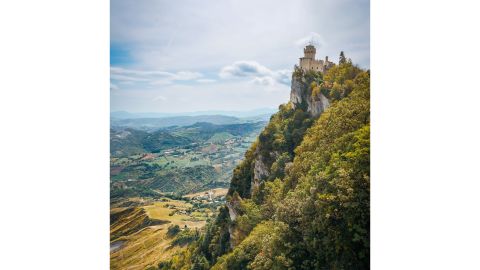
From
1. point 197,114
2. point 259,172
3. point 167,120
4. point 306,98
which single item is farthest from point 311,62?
point 259,172

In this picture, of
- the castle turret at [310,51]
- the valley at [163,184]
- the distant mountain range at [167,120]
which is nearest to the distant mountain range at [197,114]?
the distant mountain range at [167,120]

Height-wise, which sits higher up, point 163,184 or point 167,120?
point 167,120

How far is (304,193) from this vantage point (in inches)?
260

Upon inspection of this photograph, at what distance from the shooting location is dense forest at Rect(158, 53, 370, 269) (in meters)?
5.90

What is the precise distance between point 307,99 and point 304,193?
350 centimetres

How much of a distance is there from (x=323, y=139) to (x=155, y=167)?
Answer: 354 centimetres

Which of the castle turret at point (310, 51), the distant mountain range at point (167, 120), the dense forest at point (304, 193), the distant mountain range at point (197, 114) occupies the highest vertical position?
the castle turret at point (310, 51)

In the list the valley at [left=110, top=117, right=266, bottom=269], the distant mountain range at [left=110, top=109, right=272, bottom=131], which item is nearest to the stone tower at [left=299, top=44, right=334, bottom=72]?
the distant mountain range at [left=110, top=109, right=272, bottom=131]

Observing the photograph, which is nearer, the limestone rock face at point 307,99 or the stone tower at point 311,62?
the stone tower at point 311,62

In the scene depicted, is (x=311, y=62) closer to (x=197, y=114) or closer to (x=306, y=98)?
(x=306, y=98)

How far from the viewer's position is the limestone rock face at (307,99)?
8476 mm

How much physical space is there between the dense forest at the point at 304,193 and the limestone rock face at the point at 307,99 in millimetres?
72

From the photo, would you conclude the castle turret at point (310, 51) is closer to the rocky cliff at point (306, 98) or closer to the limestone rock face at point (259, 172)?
the rocky cliff at point (306, 98)
